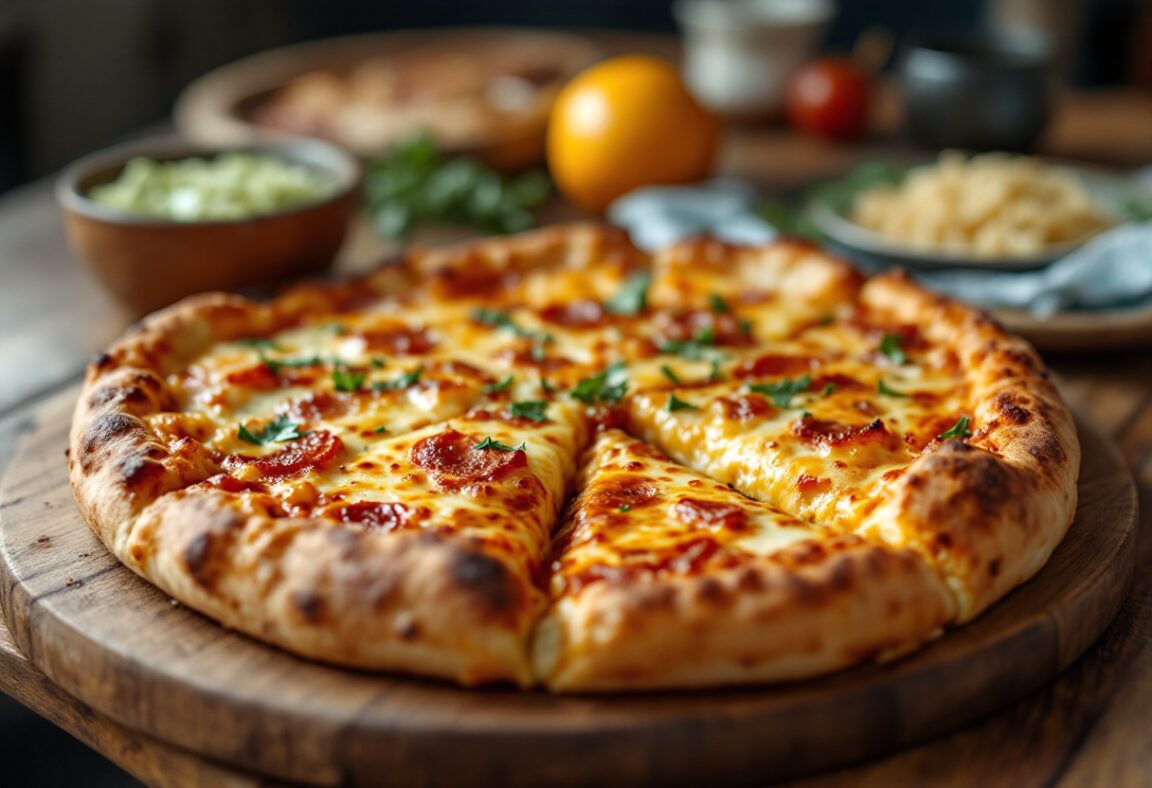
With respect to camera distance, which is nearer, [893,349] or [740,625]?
[740,625]

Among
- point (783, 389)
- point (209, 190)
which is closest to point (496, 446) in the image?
point (783, 389)

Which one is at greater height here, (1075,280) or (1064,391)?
(1075,280)

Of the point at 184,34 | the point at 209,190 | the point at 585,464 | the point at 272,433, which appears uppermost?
the point at 209,190

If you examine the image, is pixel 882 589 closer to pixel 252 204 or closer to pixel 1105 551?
pixel 1105 551

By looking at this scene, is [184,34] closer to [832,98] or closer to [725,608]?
[832,98]

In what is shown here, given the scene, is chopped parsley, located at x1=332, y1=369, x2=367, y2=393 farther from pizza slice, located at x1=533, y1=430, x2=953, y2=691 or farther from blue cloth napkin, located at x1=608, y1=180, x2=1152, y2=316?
blue cloth napkin, located at x1=608, y1=180, x2=1152, y2=316

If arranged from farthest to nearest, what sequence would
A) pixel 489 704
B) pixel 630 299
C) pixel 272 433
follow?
pixel 630 299, pixel 272 433, pixel 489 704
